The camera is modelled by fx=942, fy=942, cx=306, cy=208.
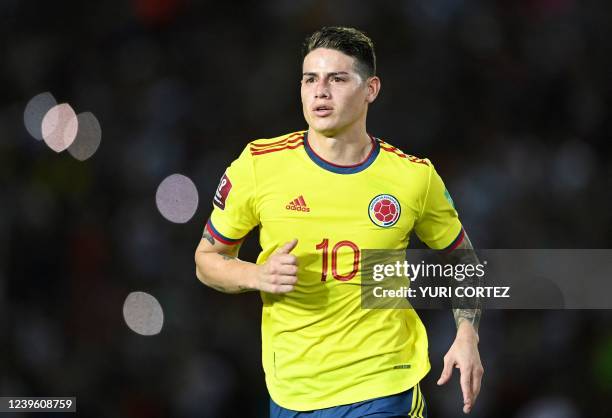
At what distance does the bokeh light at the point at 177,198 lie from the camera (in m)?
6.26

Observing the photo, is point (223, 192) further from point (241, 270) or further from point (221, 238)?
point (241, 270)

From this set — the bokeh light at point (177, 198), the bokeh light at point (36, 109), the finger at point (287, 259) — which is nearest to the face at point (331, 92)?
the finger at point (287, 259)

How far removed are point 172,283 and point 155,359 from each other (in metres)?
0.53

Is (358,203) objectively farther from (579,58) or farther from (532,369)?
(579,58)

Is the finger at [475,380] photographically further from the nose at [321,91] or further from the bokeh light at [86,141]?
the bokeh light at [86,141]

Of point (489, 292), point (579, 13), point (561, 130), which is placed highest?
point (579, 13)

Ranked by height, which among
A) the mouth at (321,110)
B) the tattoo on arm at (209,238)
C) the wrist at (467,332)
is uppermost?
the mouth at (321,110)

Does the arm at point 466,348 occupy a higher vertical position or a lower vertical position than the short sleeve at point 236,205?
lower

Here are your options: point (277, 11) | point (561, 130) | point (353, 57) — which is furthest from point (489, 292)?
point (277, 11)

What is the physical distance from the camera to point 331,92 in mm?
3387

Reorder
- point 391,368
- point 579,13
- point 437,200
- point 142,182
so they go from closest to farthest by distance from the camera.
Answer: point 391,368 < point 437,200 < point 142,182 < point 579,13

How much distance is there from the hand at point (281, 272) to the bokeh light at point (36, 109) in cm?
407

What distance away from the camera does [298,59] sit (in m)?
6.62

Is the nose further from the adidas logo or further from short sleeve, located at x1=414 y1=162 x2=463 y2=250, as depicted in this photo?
short sleeve, located at x1=414 y1=162 x2=463 y2=250
